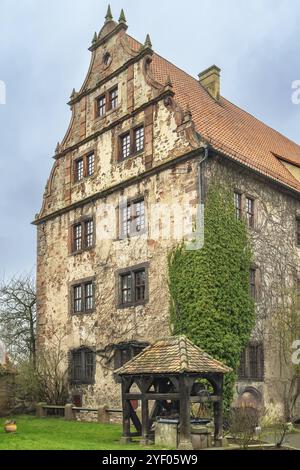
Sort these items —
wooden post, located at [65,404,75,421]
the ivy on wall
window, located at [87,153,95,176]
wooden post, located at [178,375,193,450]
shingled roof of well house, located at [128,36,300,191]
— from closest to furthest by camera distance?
wooden post, located at [178,375,193,450], the ivy on wall, shingled roof of well house, located at [128,36,300,191], wooden post, located at [65,404,75,421], window, located at [87,153,95,176]

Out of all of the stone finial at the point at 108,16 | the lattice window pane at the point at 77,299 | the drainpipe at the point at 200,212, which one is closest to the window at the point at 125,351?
the lattice window pane at the point at 77,299

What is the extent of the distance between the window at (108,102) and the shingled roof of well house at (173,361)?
43.5 feet

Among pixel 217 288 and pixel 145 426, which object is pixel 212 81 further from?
pixel 145 426

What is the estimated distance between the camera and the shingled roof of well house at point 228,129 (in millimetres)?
23141

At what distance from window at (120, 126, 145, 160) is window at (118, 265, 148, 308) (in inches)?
193

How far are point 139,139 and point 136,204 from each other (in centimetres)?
275

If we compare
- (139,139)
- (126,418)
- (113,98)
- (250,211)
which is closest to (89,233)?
(139,139)

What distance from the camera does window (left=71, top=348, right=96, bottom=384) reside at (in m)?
24.6

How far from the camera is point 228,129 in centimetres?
2545

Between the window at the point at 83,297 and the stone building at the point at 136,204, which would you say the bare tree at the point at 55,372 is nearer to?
the stone building at the point at 136,204

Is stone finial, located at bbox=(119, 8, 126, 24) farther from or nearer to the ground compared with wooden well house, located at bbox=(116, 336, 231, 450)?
farther from the ground

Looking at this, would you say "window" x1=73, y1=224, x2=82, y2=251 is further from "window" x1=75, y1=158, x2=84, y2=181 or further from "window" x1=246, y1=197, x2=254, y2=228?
"window" x1=246, y1=197, x2=254, y2=228

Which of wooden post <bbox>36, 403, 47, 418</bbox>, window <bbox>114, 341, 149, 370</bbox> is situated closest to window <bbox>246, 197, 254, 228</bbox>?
window <bbox>114, 341, 149, 370</bbox>
